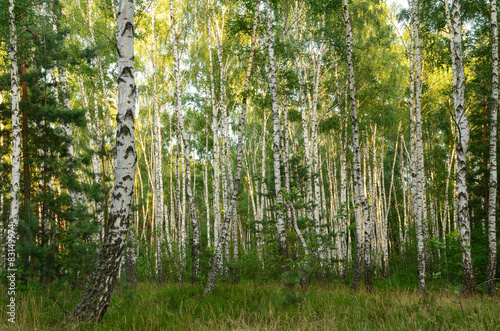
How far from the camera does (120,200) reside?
4.03m

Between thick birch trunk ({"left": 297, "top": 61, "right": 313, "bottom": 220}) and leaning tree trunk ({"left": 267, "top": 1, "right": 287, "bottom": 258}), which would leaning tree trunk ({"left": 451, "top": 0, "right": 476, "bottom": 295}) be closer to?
leaning tree trunk ({"left": 267, "top": 1, "right": 287, "bottom": 258})

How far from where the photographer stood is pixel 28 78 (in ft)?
27.2

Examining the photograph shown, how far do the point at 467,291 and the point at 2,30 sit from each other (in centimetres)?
1221

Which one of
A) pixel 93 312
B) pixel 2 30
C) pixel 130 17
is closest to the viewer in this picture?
pixel 93 312

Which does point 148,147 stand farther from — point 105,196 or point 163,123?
point 105,196

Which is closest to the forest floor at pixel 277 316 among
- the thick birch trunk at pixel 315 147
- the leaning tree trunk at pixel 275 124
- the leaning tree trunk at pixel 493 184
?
the leaning tree trunk at pixel 275 124

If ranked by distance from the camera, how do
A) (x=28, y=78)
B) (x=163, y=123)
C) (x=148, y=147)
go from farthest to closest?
Result: (x=148, y=147)
(x=163, y=123)
(x=28, y=78)

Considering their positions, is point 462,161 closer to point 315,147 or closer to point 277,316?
point 277,316

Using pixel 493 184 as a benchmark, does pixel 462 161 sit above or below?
above

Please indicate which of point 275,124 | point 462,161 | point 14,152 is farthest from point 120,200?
point 462,161

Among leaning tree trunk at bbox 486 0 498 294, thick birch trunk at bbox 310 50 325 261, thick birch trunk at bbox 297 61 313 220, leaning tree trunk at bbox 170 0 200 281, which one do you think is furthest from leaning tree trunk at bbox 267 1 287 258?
leaning tree trunk at bbox 486 0 498 294

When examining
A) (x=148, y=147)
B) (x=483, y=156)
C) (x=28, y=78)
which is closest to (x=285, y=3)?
(x=28, y=78)

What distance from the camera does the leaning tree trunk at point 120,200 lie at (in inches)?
150

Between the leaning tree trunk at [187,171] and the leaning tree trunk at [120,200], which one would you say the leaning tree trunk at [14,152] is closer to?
the leaning tree trunk at [187,171]
